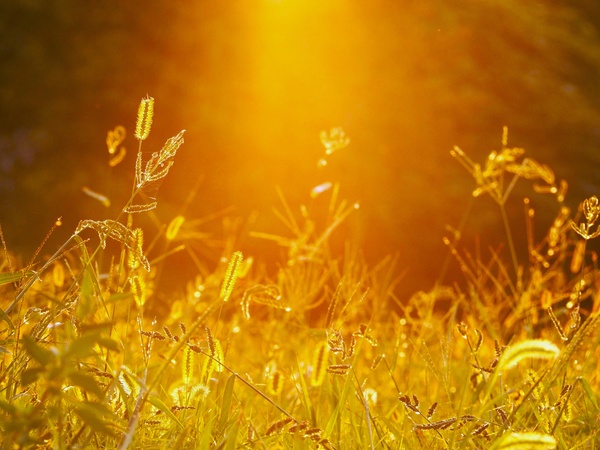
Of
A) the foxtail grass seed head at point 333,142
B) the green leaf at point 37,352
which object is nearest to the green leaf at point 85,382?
the green leaf at point 37,352

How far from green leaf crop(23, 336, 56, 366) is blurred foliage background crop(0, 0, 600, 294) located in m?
4.88

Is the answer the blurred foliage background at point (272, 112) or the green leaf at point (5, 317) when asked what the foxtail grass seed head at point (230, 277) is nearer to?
the green leaf at point (5, 317)

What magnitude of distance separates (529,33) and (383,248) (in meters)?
2.55

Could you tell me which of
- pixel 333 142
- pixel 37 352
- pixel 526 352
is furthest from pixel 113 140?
pixel 526 352

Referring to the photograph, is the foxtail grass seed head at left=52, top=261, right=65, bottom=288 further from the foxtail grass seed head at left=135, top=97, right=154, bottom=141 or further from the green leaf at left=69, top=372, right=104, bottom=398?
the green leaf at left=69, top=372, right=104, bottom=398

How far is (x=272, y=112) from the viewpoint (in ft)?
20.0

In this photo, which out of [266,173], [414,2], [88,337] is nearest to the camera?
[88,337]

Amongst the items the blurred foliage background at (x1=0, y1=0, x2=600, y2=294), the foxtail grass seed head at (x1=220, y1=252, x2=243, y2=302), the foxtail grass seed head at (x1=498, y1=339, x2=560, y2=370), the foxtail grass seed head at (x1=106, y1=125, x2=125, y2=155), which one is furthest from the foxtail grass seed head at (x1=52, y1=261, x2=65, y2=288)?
the blurred foliage background at (x1=0, y1=0, x2=600, y2=294)

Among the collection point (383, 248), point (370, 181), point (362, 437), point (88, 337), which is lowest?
point (383, 248)

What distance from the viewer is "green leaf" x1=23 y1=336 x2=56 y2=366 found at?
72 centimetres

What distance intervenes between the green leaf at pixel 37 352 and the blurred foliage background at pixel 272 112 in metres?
4.88

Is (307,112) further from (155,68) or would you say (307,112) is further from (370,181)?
(155,68)

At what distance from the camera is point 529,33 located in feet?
22.9

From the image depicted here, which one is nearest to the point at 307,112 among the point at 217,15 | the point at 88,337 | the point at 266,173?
the point at 266,173
